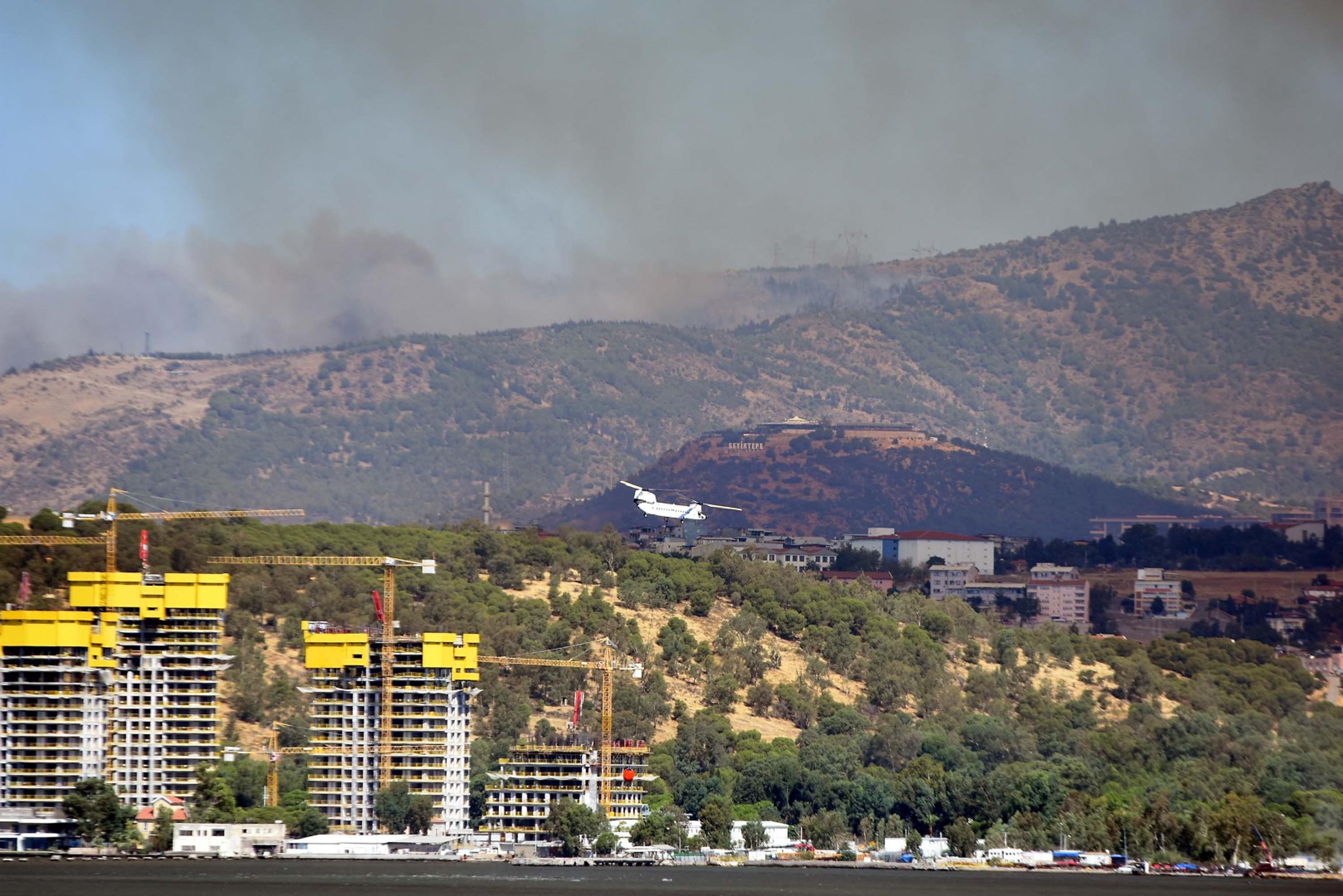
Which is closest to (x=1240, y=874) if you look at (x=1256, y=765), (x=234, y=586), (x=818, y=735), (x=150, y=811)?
(x=1256, y=765)

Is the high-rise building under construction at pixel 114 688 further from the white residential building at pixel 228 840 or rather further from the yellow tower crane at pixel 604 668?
the yellow tower crane at pixel 604 668

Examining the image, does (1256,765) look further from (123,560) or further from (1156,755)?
(123,560)

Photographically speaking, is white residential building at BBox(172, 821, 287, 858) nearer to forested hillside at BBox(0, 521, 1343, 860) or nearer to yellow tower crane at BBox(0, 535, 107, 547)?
forested hillside at BBox(0, 521, 1343, 860)

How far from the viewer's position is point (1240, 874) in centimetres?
14475

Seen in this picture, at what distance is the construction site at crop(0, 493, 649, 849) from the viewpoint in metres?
151

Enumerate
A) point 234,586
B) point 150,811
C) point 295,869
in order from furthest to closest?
point 234,586 < point 150,811 < point 295,869

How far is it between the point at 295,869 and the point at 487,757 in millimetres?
24806

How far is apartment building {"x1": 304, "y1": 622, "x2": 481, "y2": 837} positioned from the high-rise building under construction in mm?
7029

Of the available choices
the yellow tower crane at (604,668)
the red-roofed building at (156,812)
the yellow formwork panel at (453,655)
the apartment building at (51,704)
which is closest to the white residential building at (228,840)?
the red-roofed building at (156,812)

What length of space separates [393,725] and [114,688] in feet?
57.0

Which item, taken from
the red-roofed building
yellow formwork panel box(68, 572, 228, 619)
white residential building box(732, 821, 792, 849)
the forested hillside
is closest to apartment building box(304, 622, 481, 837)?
the forested hillside

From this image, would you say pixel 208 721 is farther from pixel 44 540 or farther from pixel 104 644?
pixel 44 540

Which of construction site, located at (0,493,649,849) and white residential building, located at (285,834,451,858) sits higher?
construction site, located at (0,493,649,849)

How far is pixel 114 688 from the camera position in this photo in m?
155
